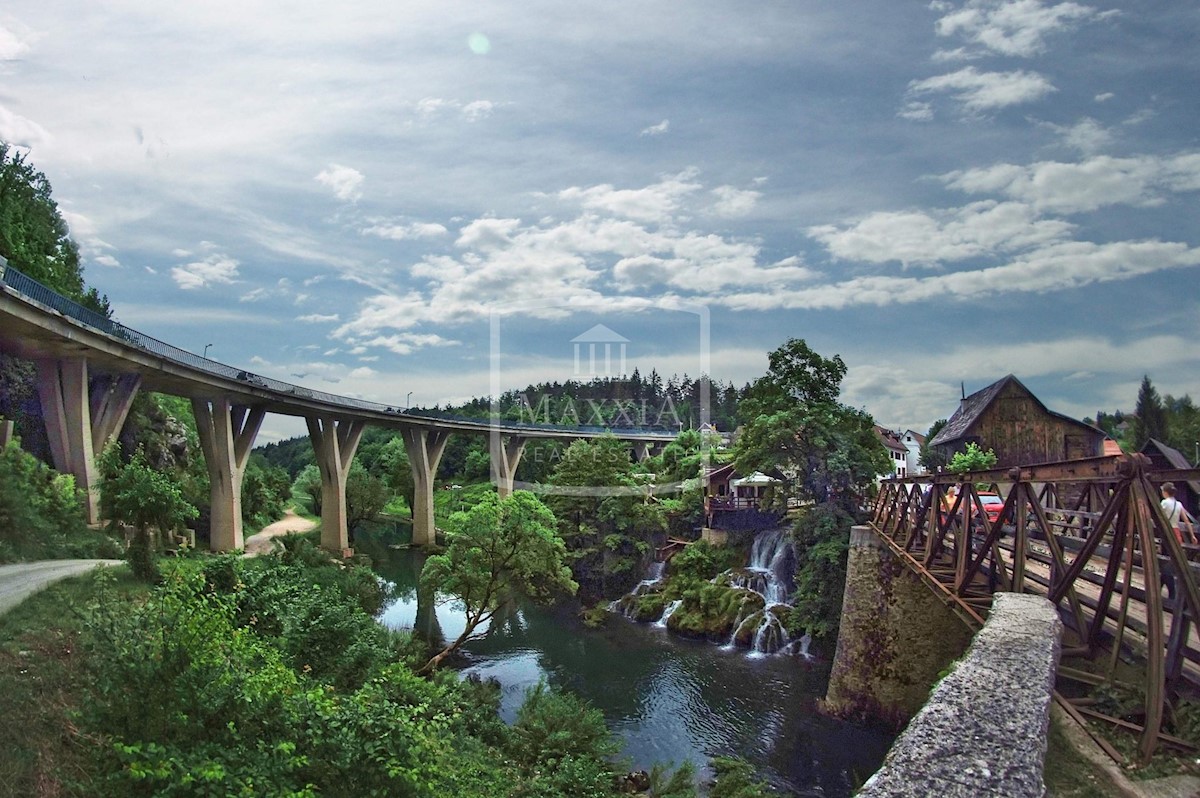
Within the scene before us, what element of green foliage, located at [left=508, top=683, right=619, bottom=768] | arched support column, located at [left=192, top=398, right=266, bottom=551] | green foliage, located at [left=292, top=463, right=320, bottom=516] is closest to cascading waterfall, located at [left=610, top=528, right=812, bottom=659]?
green foliage, located at [left=508, top=683, right=619, bottom=768]

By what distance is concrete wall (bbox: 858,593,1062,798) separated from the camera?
16.8 feet


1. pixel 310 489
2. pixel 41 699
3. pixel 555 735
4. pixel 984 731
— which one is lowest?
pixel 555 735

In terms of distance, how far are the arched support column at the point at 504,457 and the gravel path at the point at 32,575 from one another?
144 ft

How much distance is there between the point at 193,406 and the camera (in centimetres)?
3494

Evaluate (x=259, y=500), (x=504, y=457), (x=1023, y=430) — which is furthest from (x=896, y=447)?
(x=259, y=500)

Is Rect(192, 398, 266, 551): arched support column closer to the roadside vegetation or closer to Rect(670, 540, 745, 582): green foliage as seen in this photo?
Rect(670, 540, 745, 582): green foliage

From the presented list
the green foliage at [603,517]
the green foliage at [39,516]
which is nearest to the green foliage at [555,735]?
the green foliage at [39,516]

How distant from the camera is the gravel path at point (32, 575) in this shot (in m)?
14.9

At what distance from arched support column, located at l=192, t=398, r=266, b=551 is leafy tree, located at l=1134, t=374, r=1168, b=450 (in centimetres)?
8014

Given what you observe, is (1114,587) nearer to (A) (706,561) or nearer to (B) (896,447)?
(A) (706,561)

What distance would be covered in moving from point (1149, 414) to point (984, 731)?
8744 cm

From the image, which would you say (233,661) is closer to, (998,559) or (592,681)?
(998,559)

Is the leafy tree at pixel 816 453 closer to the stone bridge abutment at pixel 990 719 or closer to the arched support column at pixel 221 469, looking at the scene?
the stone bridge abutment at pixel 990 719

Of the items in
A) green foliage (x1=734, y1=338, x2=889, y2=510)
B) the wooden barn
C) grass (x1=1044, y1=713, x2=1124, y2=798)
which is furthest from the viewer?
the wooden barn
